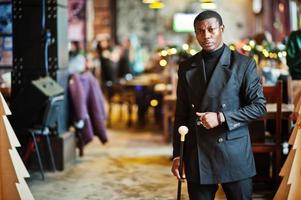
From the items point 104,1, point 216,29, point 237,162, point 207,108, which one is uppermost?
point 104,1

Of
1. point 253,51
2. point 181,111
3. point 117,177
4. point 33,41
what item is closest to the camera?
point 181,111

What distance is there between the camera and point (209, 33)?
10.2 ft

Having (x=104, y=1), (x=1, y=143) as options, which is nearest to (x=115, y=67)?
(x=104, y=1)

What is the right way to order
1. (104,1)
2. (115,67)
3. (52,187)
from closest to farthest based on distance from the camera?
(52,187) → (115,67) → (104,1)

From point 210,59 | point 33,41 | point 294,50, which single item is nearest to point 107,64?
point 33,41

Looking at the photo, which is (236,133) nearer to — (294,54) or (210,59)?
(210,59)

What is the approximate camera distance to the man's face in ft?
10.2

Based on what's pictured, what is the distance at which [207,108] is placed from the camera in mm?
3162

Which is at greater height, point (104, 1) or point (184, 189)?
point (104, 1)

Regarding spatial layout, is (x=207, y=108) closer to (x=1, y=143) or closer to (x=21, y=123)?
(x=1, y=143)

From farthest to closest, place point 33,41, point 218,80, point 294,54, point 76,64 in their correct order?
point 76,64, point 33,41, point 294,54, point 218,80

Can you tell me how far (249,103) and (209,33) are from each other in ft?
1.53

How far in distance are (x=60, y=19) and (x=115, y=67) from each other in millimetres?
6068

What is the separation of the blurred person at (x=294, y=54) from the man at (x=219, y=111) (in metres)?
2.78
